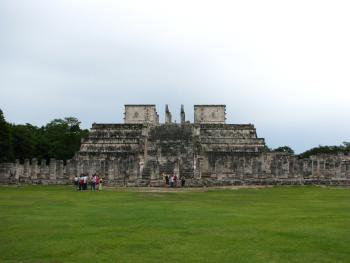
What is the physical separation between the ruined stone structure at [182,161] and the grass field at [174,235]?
1912 centimetres

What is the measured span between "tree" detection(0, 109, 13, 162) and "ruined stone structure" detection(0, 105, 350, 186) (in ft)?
23.3

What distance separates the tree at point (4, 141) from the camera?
45.4 metres

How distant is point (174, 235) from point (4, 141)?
37.9m

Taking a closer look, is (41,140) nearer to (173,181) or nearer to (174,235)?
(173,181)

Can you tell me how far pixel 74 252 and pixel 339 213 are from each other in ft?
29.7

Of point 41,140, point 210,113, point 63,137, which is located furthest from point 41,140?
point 210,113

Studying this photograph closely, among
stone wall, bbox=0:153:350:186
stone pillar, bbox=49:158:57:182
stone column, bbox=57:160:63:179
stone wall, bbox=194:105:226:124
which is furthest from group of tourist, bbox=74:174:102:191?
stone wall, bbox=194:105:226:124

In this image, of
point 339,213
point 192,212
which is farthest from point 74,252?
point 339,213

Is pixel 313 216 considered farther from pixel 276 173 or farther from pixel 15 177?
pixel 15 177

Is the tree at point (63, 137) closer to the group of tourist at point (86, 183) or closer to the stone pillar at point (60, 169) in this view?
the stone pillar at point (60, 169)

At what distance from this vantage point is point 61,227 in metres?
12.3

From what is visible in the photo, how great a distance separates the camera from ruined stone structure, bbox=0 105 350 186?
36.3 m

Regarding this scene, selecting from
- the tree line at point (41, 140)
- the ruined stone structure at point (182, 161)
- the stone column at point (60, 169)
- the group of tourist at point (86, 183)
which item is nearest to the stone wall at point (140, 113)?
the ruined stone structure at point (182, 161)

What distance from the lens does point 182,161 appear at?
3991cm
